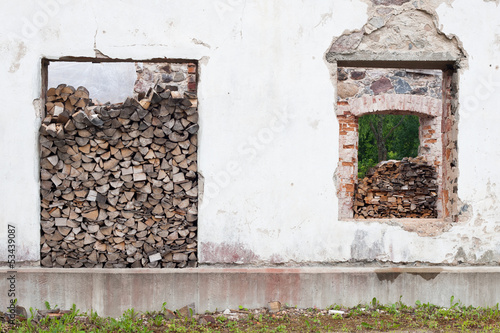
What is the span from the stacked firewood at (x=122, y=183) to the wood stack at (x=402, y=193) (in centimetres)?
604

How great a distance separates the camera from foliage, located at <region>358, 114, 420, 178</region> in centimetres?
1496

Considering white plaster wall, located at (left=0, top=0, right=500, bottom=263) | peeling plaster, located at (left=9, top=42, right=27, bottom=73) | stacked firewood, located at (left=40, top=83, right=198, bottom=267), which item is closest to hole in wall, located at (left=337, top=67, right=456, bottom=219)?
white plaster wall, located at (left=0, top=0, right=500, bottom=263)

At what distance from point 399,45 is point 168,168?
2628mm

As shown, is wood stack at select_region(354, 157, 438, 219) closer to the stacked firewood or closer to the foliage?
the foliage

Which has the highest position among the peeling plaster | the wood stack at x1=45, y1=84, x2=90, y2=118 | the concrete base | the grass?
the peeling plaster

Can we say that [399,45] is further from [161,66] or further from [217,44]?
[161,66]

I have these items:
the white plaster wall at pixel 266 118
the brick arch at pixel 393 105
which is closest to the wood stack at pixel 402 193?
the brick arch at pixel 393 105

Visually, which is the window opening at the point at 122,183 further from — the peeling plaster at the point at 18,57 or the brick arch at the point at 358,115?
the brick arch at the point at 358,115

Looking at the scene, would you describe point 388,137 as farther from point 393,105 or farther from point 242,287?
point 242,287

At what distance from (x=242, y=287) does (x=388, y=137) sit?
11508mm

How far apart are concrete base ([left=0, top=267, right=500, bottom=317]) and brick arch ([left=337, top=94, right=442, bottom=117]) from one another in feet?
16.9

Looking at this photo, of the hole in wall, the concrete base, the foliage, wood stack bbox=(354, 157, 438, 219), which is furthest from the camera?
the foliage

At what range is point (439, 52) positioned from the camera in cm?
502

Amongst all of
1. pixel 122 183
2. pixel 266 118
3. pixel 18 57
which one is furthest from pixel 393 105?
pixel 18 57
